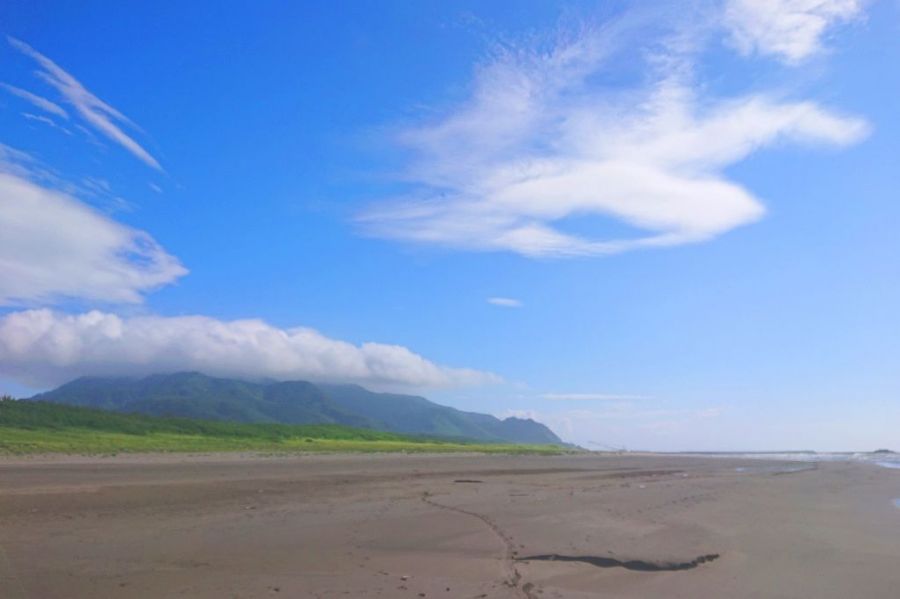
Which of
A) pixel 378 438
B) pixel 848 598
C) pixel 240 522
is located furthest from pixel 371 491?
pixel 378 438

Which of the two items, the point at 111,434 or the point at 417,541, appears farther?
the point at 111,434

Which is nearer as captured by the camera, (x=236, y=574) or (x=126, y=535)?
(x=236, y=574)

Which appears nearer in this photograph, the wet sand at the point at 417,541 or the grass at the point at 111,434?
the wet sand at the point at 417,541

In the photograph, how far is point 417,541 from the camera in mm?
11891

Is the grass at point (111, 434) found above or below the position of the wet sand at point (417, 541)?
above

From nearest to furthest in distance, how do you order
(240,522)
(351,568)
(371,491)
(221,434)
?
(351,568)
(240,522)
(371,491)
(221,434)

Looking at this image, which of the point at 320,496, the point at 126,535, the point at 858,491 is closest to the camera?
the point at 126,535

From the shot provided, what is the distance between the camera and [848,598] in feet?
29.6

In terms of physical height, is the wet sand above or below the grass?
below

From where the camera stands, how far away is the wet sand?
8.82m

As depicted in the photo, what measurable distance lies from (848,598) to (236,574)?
8.48m

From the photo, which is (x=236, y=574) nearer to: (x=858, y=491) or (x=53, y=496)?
(x=53, y=496)

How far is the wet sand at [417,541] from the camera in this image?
882 cm

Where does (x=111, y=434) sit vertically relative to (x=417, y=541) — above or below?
above
